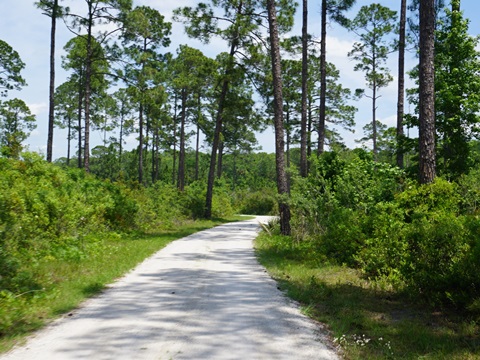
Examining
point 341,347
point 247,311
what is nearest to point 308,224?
point 247,311

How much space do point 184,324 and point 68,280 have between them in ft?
12.5

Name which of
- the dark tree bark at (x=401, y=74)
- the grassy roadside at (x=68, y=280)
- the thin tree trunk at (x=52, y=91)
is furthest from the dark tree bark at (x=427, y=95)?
the thin tree trunk at (x=52, y=91)

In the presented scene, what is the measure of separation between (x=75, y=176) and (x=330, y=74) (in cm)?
2588

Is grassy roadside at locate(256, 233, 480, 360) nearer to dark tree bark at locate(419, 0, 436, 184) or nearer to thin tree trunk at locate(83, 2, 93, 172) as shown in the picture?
dark tree bark at locate(419, 0, 436, 184)

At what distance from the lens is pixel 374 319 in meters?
6.21

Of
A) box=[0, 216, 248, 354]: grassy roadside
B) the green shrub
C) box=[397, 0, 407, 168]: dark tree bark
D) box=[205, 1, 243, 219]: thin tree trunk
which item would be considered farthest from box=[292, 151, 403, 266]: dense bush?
the green shrub

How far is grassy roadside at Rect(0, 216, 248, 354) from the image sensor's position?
221 inches

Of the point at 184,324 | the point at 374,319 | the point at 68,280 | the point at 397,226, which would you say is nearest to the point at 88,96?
the point at 68,280

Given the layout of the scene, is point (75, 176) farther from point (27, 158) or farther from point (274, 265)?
point (274, 265)

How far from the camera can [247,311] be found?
647 cm

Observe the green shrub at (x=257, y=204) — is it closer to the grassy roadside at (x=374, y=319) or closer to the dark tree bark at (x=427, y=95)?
the grassy roadside at (x=374, y=319)

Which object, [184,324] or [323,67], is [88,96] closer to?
[323,67]

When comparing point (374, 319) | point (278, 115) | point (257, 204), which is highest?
point (278, 115)

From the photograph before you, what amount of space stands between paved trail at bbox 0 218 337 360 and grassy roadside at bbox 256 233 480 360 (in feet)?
1.23
